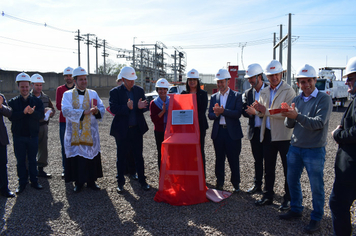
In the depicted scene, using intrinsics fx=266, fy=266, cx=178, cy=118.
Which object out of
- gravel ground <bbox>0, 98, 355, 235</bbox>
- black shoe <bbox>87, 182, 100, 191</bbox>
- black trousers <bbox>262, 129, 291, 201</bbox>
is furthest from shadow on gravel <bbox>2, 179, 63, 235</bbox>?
black trousers <bbox>262, 129, 291, 201</bbox>

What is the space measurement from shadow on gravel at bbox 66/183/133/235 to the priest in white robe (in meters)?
0.25

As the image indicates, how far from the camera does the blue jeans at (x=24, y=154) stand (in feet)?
15.9

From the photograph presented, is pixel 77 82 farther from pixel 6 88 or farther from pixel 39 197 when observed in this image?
pixel 6 88

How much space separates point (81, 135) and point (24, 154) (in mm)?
1131

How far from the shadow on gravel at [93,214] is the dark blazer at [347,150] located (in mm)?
2572

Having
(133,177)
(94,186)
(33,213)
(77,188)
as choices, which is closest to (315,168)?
(133,177)

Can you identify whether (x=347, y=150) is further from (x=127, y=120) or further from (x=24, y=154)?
(x=24, y=154)

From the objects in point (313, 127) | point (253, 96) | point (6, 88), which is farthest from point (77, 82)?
point (6, 88)

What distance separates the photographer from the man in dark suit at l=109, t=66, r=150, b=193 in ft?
15.9

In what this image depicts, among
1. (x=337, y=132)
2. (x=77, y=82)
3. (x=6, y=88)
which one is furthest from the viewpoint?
(x=6, y=88)

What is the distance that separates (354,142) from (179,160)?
2518 mm

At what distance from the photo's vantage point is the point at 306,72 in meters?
3.39

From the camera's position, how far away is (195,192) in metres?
4.30

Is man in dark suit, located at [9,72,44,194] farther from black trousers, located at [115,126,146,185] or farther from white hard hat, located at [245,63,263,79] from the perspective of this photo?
white hard hat, located at [245,63,263,79]
